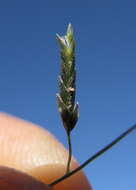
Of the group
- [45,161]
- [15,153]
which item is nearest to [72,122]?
[45,161]

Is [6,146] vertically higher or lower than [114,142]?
lower

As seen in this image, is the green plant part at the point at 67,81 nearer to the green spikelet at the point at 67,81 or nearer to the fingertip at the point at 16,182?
the green spikelet at the point at 67,81

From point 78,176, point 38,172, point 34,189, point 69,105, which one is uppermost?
point 69,105

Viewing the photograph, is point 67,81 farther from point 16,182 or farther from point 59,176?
point 59,176

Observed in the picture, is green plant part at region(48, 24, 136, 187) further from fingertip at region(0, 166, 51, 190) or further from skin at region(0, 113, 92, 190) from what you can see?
skin at region(0, 113, 92, 190)

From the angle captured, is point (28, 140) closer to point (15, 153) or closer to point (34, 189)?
point (15, 153)

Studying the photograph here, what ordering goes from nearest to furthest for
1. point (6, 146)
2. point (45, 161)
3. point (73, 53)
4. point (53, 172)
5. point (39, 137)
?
point (73, 53) → point (53, 172) → point (45, 161) → point (6, 146) → point (39, 137)

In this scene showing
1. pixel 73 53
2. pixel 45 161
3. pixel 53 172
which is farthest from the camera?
pixel 45 161

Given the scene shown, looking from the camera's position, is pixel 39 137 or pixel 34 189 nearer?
pixel 34 189

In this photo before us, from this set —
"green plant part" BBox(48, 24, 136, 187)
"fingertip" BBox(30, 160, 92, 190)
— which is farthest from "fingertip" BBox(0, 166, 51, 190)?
"fingertip" BBox(30, 160, 92, 190)
